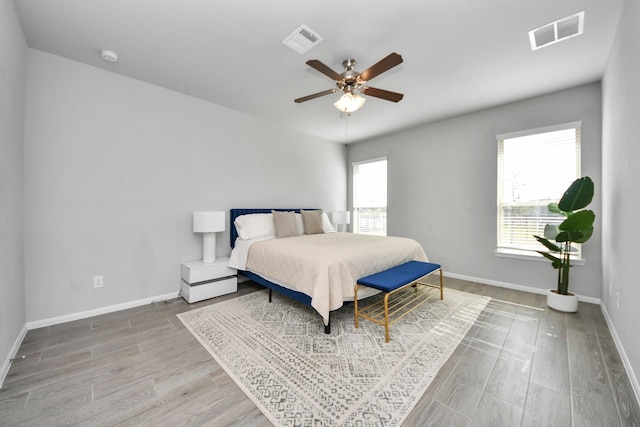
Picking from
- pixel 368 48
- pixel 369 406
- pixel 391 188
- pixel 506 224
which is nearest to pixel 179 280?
pixel 369 406

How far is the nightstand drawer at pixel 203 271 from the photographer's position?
301 cm

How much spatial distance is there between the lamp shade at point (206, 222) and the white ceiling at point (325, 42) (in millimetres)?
1668

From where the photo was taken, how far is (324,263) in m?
2.27

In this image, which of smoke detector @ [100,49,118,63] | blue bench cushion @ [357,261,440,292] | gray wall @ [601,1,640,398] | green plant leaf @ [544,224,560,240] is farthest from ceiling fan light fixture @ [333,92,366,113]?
green plant leaf @ [544,224,560,240]

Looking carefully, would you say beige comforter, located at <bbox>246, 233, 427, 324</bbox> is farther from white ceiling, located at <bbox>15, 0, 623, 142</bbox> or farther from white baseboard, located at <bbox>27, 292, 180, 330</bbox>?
white ceiling, located at <bbox>15, 0, 623, 142</bbox>

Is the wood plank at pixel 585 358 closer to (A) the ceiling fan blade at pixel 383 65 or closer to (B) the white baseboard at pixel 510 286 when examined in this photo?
(B) the white baseboard at pixel 510 286

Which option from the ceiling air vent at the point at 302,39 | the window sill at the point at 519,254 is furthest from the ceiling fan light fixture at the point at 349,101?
the window sill at the point at 519,254

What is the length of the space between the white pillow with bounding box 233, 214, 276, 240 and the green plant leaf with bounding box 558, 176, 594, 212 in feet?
11.9

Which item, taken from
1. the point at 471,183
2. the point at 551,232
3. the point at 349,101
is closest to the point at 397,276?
the point at 349,101

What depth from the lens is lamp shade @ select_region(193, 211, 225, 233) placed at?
311 centimetres

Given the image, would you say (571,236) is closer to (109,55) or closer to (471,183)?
(471,183)

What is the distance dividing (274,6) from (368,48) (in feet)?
3.10

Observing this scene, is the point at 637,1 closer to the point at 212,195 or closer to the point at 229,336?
the point at 229,336

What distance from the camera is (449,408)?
1.43 meters
